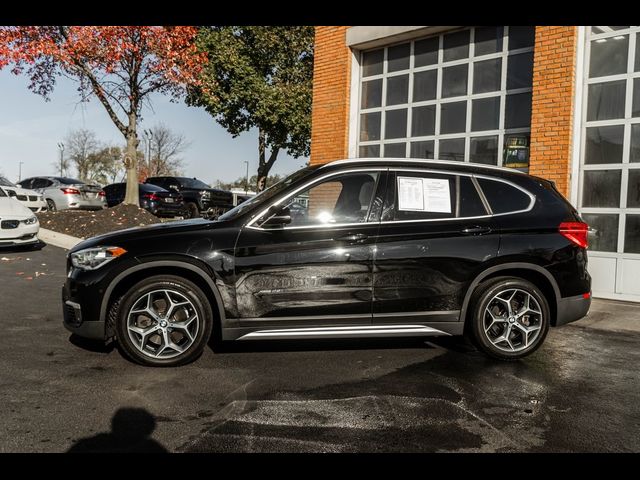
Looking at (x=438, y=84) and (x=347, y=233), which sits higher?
(x=438, y=84)

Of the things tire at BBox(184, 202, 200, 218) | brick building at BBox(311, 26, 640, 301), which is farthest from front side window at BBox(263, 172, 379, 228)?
tire at BBox(184, 202, 200, 218)

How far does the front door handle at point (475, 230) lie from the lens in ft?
16.0

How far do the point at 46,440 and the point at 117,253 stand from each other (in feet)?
5.82

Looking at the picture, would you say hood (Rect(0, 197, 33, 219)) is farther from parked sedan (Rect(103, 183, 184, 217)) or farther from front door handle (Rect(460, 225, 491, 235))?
front door handle (Rect(460, 225, 491, 235))

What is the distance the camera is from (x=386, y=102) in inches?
439

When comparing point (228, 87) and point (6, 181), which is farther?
point (228, 87)

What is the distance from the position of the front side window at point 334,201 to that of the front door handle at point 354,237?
143 millimetres

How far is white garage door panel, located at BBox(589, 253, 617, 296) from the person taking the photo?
27.1 ft

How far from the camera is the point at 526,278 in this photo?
5.10m

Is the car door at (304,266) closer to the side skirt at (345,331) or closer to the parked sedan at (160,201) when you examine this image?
the side skirt at (345,331)

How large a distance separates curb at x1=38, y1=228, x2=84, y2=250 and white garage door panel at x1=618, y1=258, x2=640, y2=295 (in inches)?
439
